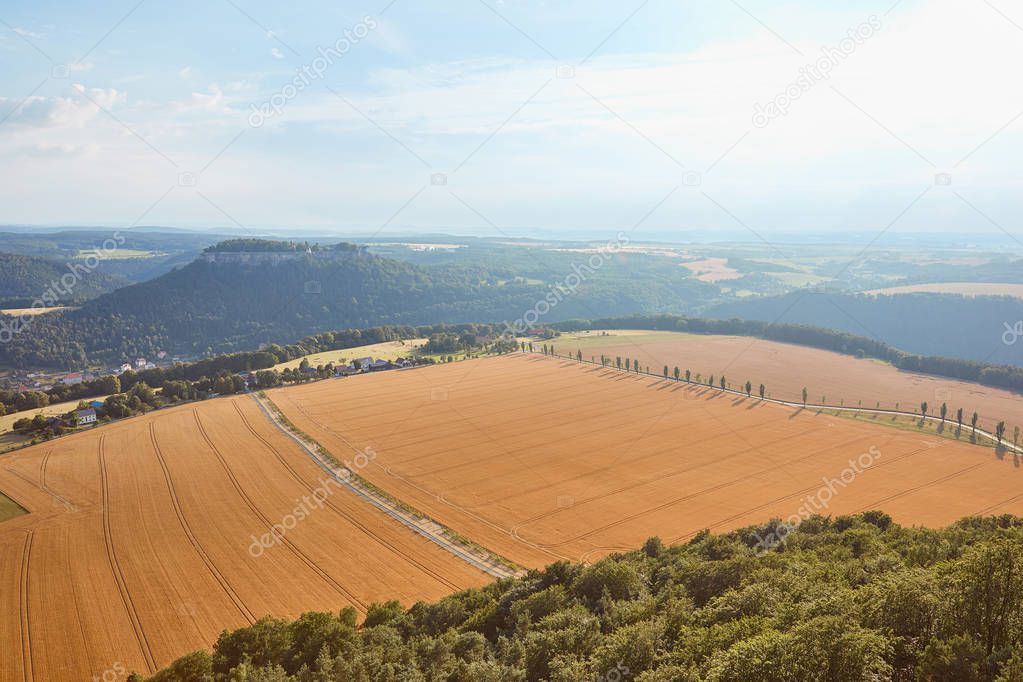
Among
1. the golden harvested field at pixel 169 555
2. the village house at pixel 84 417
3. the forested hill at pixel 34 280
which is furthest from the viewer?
the forested hill at pixel 34 280

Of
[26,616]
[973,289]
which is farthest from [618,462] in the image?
[973,289]

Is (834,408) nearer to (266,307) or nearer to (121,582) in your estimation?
(121,582)

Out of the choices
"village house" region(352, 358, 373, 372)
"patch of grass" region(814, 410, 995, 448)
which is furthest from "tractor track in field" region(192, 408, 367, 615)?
"patch of grass" region(814, 410, 995, 448)

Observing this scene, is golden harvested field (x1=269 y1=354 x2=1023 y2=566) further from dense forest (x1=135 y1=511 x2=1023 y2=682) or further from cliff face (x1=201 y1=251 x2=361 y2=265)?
cliff face (x1=201 y1=251 x2=361 y2=265)

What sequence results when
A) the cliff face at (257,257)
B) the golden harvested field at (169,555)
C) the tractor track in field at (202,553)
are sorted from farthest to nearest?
the cliff face at (257,257) → the tractor track in field at (202,553) → the golden harvested field at (169,555)

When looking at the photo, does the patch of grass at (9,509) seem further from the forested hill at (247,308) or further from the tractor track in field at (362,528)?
the forested hill at (247,308)

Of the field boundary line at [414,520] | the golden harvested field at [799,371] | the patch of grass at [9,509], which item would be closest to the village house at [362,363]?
the field boundary line at [414,520]
